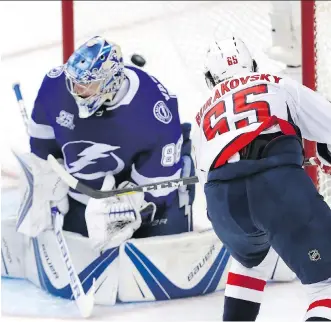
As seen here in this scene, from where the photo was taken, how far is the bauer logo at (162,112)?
114 inches

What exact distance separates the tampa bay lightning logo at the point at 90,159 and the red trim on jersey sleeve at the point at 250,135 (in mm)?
667

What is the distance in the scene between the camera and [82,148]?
291cm

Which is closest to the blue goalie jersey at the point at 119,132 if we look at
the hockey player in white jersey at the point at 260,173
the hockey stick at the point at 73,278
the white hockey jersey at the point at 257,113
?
the hockey stick at the point at 73,278

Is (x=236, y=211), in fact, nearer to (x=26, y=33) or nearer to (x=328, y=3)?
(x=328, y=3)

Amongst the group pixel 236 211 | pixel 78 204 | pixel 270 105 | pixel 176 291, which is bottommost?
pixel 176 291

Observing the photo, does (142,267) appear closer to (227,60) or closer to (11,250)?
(11,250)

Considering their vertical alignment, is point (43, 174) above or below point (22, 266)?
above

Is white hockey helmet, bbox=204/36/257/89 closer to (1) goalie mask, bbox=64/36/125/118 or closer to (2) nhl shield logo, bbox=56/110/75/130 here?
(1) goalie mask, bbox=64/36/125/118

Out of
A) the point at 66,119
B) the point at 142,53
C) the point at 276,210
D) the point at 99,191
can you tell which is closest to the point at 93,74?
the point at 66,119

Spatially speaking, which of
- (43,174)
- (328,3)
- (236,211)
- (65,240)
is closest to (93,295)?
(65,240)

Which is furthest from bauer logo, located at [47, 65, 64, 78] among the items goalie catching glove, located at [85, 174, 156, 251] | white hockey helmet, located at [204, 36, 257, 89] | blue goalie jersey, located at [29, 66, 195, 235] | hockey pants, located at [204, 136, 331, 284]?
hockey pants, located at [204, 136, 331, 284]

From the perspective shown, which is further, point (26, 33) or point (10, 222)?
point (26, 33)

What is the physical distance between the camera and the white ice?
2.86 metres

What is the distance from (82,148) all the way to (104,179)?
98mm
